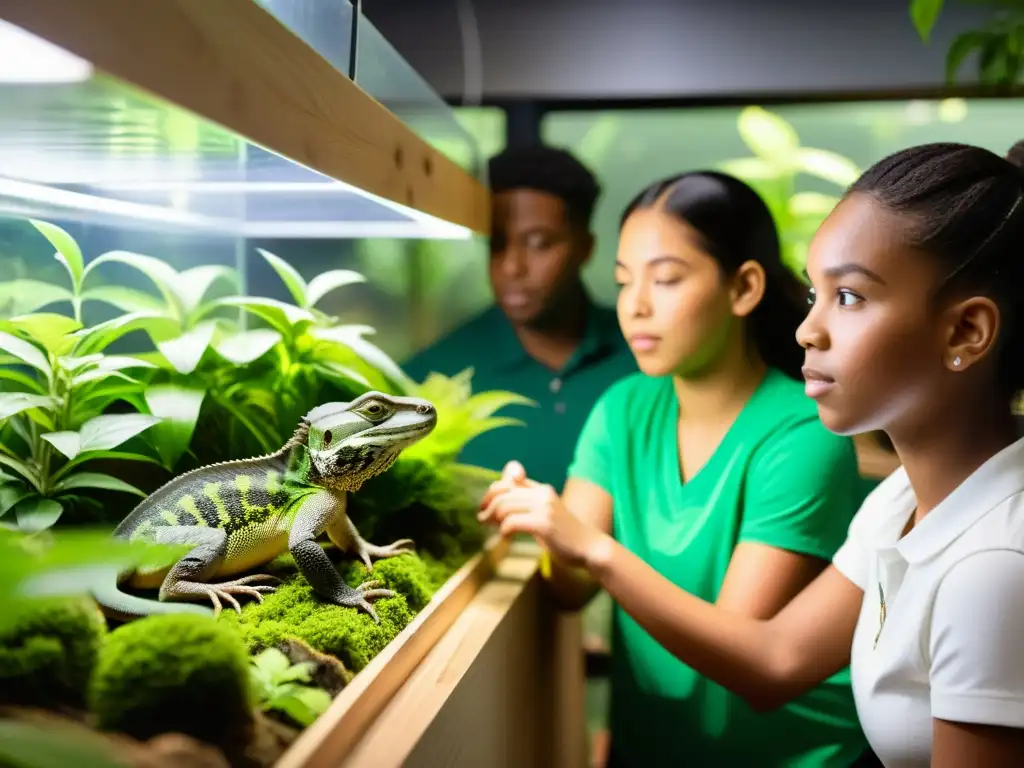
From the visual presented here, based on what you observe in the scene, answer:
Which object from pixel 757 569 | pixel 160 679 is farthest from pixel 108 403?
pixel 757 569

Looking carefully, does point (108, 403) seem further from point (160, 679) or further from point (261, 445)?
point (160, 679)

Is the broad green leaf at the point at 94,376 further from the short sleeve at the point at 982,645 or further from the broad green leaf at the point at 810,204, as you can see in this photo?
the broad green leaf at the point at 810,204

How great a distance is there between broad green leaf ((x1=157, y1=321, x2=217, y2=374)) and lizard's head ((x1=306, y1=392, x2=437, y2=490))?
0.18 m

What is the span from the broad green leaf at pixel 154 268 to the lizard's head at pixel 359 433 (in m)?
0.29

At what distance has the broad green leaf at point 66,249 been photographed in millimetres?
985

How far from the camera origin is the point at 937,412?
1.09 m

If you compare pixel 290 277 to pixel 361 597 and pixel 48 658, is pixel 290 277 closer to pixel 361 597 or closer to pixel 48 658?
pixel 361 597

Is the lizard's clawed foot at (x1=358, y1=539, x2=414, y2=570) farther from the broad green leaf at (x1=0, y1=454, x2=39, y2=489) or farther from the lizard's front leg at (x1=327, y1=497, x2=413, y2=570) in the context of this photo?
the broad green leaf at (x1=0, y1=454, x2=39, y2=489)

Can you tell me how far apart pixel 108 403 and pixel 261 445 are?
21 cm

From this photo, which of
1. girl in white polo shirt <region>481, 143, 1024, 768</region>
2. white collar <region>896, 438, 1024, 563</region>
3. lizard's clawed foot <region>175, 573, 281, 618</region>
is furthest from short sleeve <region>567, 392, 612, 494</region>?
lizard's clawed foot <region>175, 573, 281, 618</region>

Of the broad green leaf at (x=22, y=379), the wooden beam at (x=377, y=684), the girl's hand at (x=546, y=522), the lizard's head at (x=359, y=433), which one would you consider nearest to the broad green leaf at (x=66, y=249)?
the broad green leaf at (x=22, y=379)

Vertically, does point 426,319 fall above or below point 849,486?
above

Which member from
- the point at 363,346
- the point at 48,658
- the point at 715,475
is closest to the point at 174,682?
the point at 48,658

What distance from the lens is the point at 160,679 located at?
Answer: 0.71 meters
